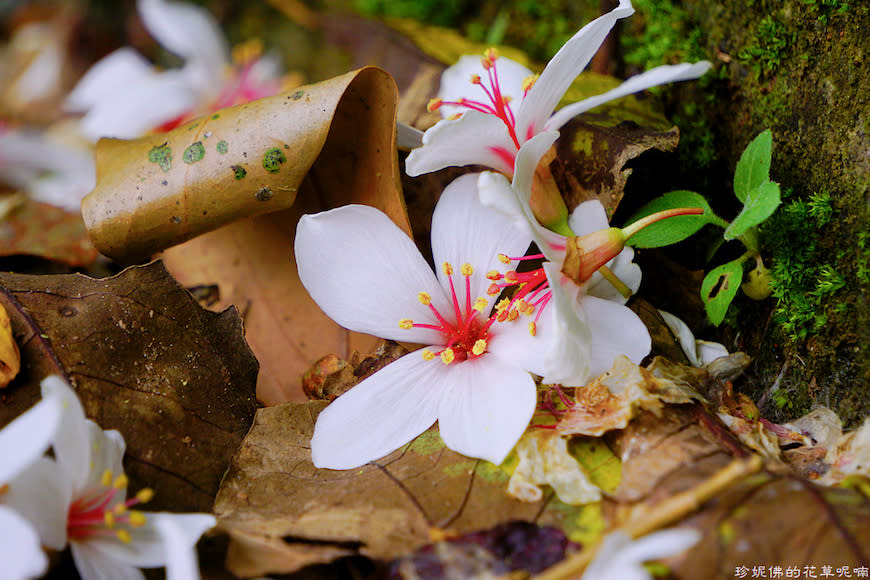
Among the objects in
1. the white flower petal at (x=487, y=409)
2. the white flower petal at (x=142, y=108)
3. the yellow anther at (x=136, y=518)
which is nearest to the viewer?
the yellow anther at (x=136, y=518)

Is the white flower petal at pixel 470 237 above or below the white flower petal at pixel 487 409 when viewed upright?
above

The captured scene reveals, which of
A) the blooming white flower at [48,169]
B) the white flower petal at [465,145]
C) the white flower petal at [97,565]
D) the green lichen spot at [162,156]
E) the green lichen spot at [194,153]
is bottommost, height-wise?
the blooming white flower at [48,169]

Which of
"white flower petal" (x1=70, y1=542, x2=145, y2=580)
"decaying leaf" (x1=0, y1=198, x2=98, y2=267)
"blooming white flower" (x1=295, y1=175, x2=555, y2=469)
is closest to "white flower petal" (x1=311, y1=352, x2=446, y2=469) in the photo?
"blooming white flower" (x1=295, y1=175, x2=555, y2=469)

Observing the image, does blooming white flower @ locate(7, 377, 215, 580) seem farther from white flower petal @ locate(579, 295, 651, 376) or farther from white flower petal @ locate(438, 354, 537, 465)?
white flower petal @ locate(579, 295, 651, 376)

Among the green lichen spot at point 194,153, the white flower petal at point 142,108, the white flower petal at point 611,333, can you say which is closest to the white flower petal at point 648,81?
the white flower petal at point 611,333

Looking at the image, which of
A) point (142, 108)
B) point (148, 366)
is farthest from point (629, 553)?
point (142, 108)

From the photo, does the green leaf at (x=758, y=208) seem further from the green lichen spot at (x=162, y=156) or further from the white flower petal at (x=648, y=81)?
the green lichen spot at (x=162, y=156)

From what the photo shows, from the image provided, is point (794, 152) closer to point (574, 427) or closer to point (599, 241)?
point (599, 241)
